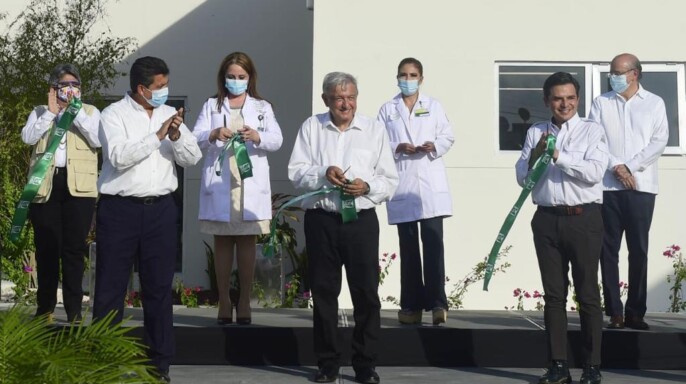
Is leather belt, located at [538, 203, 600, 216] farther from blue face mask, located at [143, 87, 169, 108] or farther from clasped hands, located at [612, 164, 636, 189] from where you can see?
blue face mask, located at [143, 87, 169, 108]

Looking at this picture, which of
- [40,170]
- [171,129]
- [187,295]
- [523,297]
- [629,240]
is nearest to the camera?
[171,129]

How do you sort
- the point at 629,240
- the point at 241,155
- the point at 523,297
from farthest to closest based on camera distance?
the point at 523,297, the point at 629,240, the point at 241,155

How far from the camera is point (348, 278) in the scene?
7.20 meters

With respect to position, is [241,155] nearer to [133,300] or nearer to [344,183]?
[344,183]

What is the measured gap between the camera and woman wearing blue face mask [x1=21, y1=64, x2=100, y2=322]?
807cm

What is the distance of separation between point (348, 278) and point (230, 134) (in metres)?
1.34

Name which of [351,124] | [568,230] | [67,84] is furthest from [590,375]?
[67,84]

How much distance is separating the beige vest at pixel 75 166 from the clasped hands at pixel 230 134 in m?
0.82

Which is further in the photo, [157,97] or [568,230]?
[568,230]

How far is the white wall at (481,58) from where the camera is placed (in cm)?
1120

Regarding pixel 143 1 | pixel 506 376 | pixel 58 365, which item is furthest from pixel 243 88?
pixel 143 1

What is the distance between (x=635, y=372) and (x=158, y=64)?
11.6ft

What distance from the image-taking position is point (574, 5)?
11297 millimetres

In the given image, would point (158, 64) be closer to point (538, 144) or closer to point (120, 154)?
point (120, 154)
